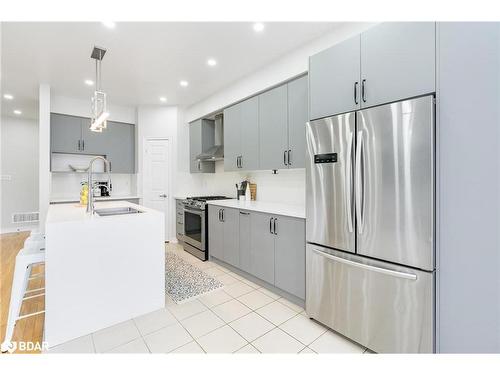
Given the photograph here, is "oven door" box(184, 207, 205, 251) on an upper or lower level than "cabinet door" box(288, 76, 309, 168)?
lower

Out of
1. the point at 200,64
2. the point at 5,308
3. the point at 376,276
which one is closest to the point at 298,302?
the point at 376,276

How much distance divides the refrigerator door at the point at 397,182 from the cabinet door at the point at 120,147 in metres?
4.60

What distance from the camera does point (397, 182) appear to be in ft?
5.03

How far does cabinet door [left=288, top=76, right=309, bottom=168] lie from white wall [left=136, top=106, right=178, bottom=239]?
110 inches

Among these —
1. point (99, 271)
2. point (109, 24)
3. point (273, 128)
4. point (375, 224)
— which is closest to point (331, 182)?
point (375, 224)

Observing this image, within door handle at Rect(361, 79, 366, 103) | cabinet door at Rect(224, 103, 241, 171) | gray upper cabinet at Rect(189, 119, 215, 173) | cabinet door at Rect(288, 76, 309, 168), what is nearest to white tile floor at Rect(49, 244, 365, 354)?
cabinet door at Rect(288, 76, 309, 168)

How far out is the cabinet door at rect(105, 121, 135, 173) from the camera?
187 inches

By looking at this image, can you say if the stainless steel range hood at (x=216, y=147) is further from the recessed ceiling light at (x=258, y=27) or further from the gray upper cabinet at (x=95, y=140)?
the recessed ceiling light at (x=258, y=27)

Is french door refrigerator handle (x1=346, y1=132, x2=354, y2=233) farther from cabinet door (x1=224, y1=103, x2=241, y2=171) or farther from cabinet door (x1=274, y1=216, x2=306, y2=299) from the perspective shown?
cabinet door (x1=224, y1=103, x2=241, y2=171)

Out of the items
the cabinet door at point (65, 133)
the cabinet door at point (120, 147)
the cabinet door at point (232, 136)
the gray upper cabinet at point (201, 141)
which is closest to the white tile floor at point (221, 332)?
the cabinet door at point (232, 136)

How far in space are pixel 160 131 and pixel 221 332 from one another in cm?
398

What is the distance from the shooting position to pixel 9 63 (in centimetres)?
305

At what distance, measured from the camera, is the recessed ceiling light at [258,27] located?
7.51 ft
